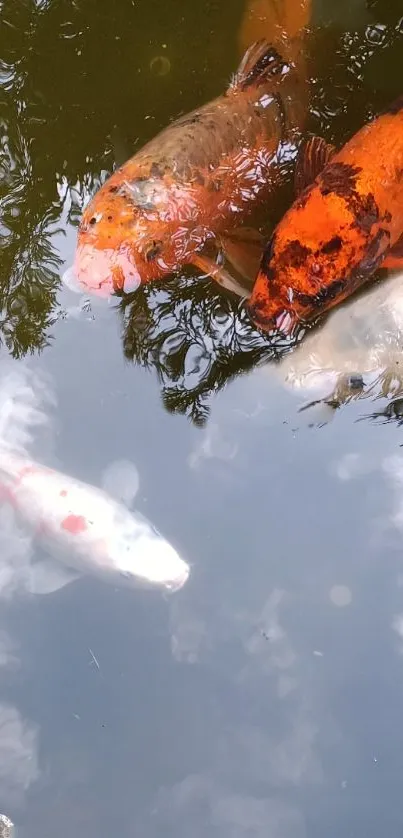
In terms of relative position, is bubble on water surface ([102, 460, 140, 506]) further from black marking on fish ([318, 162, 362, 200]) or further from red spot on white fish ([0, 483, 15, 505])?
black marking on fish ([318, 162, 362, 200])

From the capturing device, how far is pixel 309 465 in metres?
3.05

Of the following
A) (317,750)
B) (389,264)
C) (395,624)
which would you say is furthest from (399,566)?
(389,264)

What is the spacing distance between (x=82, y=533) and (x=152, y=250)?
1.13 m

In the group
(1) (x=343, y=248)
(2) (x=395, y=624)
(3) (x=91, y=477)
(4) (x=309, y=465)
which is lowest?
(2) (x=395, y=624)

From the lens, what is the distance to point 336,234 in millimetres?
2631

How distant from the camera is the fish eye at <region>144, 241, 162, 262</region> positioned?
288 centimetres

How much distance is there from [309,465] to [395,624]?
704 millimetres

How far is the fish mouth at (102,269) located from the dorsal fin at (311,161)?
0.74 m

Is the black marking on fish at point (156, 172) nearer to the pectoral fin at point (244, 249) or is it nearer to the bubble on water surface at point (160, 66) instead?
the pectoral fin at point (244, 249)

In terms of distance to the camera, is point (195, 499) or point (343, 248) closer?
point (343, 248)

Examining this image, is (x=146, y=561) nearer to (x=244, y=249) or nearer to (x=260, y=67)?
(x=244, y=249)

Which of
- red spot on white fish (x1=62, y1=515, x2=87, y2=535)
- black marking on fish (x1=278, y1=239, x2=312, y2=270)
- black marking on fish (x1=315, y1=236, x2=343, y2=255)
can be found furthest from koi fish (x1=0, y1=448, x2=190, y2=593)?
black marking on fish (x1=315, y1=236, x2=343, y2=255)

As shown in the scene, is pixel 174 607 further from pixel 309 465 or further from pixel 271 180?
pixel 271 180

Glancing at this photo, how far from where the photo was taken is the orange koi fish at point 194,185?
9.30 feet
